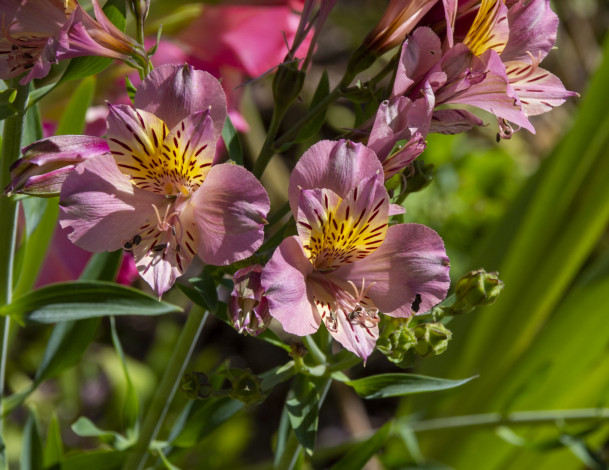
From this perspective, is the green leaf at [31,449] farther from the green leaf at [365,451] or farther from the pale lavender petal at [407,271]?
the pale lavender petal at [407,271]

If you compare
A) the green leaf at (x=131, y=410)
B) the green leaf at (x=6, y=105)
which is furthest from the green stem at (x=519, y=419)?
the green leaf at (x=6, y=105)

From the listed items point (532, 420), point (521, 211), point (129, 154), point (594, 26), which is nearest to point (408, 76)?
point (129, 154)

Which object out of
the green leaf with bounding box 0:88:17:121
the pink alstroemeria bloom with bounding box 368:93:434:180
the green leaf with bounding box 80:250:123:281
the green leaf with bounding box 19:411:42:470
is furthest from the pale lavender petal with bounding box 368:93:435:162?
the green leaf with bounding box 19:411:42:470

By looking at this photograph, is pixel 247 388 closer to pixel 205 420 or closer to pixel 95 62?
pixel 205 420

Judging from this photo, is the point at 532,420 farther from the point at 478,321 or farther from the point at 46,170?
the point at 46,170

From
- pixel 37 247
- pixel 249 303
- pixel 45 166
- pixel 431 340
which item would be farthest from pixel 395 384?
pixel 37 247
